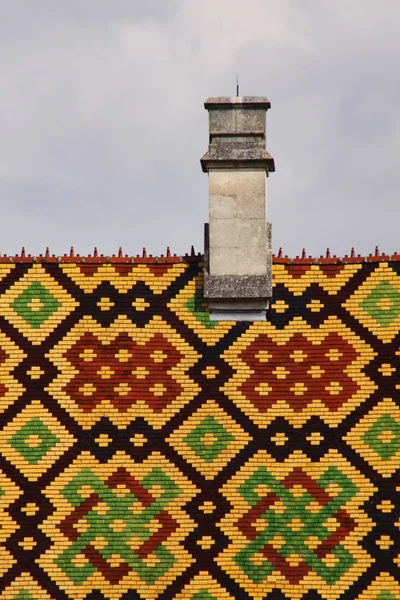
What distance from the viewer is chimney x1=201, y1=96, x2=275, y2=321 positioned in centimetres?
1473

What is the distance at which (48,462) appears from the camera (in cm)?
1402

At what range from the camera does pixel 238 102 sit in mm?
15250

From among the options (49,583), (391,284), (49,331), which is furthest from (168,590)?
(391,284)

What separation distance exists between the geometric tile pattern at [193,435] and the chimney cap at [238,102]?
2.52 meters

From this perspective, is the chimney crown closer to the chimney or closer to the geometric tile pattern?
the chimney

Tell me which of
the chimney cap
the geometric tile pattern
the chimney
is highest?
the chimney cap

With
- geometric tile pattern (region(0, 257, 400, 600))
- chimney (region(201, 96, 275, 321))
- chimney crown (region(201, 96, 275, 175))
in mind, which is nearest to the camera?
geometric tile pattern (region(0, 257, 400, 600))

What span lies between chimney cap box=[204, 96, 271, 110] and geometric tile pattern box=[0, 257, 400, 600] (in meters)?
2.52

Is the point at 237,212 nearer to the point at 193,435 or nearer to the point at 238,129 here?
the point at 238,129

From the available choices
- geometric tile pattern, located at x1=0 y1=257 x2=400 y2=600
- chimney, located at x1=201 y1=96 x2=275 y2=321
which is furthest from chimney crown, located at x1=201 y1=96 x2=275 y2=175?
geometric tile pattern, located at x1=0 y1=257 x2=400 y2=600

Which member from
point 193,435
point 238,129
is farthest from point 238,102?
point 193,435

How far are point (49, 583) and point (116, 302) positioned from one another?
4138 millimetres

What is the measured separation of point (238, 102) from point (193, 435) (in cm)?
517

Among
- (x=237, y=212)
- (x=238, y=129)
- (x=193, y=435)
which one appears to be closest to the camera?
(x=193, y=435)
